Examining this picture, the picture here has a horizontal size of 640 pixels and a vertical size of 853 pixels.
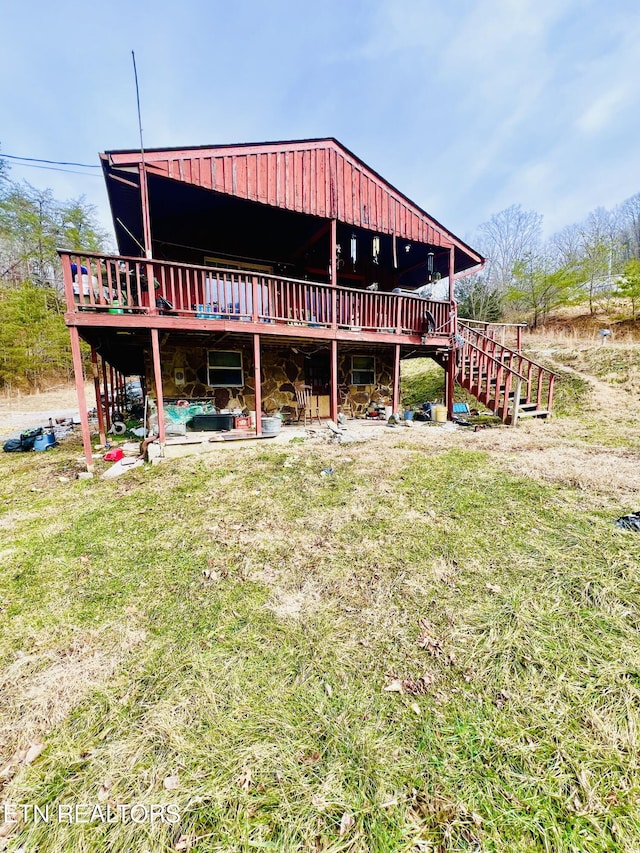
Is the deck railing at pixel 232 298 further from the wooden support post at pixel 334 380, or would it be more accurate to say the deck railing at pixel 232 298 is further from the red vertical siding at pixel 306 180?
the red vertical siding at pixel 306 180

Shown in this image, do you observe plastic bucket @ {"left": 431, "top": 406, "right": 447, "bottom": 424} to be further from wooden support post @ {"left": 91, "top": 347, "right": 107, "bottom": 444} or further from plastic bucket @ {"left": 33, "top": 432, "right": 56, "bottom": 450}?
plastic bucket @ {"left": 33, "top": 432, "right": 56, "bottom": 450}

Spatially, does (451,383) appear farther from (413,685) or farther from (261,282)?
(413,685)

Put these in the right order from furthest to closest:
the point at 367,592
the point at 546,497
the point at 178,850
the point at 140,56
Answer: the point at 140,56, the point at 546,497, the point at 367,592, the point at 178,850

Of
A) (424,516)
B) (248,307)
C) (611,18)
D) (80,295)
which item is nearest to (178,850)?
(424,516)

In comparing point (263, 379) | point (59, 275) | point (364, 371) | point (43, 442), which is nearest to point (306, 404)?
point (263, 379)

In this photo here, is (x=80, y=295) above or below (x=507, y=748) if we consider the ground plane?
above

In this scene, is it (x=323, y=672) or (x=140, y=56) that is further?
(x=140, y=56)

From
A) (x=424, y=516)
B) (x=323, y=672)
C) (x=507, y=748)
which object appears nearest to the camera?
(x=507, y=748)

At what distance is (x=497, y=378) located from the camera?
31.4ft

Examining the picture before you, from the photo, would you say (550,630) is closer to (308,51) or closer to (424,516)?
(424,516)

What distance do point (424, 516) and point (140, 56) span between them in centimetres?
916

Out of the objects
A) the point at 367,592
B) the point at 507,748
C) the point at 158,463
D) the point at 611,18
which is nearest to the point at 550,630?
the point at 507,748

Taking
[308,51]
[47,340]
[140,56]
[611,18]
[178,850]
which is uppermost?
[308,51]

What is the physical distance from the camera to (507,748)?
1601 millimetres
